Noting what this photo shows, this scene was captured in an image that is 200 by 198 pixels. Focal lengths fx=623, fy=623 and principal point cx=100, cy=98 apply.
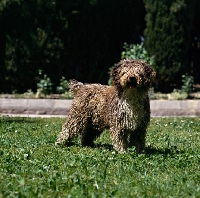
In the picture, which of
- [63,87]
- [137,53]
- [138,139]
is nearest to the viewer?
[138,139]

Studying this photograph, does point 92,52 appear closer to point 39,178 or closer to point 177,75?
point 177,75

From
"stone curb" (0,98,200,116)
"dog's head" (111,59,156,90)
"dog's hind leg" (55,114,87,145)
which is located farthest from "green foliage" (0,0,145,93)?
"dog's head" (111,59,156,90)

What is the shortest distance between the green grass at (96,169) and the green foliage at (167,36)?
7.93m

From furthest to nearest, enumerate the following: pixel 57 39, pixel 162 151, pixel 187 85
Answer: pixel 57 39 → pixel 187 85 → pixel 162 151

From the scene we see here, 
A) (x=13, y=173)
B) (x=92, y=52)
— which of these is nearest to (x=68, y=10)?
(x=92, y=52)

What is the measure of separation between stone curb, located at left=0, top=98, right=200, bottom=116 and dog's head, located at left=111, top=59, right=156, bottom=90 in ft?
24.9

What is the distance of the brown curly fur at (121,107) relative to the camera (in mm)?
7621

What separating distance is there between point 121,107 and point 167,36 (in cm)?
1037

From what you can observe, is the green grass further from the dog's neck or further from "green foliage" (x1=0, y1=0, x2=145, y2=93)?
"green foliage" (x1=0, y1=0, x2=145, y2=93)

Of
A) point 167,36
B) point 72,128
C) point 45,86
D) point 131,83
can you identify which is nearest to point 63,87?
point 45,86

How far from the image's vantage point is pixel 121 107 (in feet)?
25.8

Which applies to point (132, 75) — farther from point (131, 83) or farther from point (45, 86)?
point (45, 86)

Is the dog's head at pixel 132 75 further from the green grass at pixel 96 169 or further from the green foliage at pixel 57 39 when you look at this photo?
the green foliage at pixel 57 39

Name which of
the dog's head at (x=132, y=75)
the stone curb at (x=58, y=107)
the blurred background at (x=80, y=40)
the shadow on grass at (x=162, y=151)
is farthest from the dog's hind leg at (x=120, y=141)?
the blurred background at (x=80, y=40)
